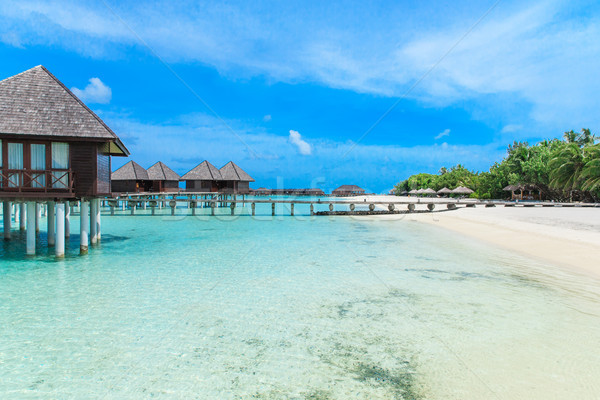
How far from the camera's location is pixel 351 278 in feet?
31.7

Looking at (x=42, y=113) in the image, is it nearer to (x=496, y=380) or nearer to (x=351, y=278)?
(x=351, y=278)

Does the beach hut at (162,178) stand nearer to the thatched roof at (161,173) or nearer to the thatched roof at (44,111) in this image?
the thatched roof at (161,173)

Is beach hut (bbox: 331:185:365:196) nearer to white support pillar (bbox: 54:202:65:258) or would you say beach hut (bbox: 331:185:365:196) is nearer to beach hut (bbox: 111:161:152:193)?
beach hut (bbox: 111:161:152:193)

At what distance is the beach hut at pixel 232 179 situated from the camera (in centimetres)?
3978

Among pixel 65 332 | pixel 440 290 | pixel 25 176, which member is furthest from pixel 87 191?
pixel 440 290

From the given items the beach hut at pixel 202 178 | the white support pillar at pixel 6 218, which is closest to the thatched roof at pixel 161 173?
the beach hut at pixel 202 178

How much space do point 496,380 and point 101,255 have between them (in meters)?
12.7

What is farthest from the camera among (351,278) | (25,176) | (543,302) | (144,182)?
(144,182)

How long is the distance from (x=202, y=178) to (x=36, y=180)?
2722cm

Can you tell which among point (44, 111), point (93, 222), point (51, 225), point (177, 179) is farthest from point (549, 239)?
point (177, 179)

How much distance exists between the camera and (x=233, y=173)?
40062 millimetres

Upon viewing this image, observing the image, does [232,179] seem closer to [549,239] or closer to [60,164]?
[60,164]

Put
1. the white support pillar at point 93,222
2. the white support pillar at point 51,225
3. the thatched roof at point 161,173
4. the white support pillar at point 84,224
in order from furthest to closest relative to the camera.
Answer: the thatched roof at point 161,173 → the white support pillar at point 51,225 → the white support pillar at point 93,222 → the white support pillar at point 84,224

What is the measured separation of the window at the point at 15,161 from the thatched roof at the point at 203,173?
27152 mm
